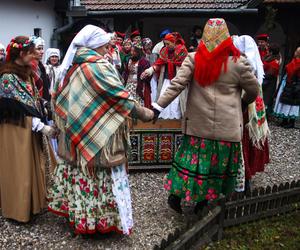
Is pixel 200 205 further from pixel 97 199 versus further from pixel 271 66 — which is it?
pixel 271 66

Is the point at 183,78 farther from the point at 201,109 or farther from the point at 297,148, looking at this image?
the point at 297,148

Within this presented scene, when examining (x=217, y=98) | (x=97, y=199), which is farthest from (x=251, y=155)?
(x=97, y=199)

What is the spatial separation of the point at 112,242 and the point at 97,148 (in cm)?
90

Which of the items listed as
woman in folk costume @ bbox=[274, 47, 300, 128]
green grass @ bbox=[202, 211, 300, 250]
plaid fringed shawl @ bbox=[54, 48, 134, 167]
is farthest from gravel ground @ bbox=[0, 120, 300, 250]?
woman in folk costume @ bbox=[274, 47, 300, 128]

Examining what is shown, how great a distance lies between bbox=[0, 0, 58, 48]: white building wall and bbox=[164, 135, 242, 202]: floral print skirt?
6.01 meters

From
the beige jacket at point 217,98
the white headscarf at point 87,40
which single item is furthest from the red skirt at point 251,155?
the white headscarf at point 87,40

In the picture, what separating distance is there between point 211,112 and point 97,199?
1180 millimetres

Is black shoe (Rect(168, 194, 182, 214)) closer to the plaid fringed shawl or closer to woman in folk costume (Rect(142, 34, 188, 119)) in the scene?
the plaid fringed shawl

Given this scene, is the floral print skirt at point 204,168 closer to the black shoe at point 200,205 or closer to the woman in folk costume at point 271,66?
the black shoe at point 200,205

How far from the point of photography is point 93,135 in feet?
9.55

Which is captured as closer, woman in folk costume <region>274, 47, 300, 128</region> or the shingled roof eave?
woman in folk costume <region>274, 47, 300, 128</region>

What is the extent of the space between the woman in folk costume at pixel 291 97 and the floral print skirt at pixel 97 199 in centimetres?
553

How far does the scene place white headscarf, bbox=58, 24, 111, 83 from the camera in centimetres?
288

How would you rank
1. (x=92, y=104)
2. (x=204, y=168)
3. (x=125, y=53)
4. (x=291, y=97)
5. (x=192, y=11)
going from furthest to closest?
1. (x=192, y=11)
2. (x=125, y=53)
3. (x=291, y=97)
4. (x=204, y=168)
5. (x=92, y=104)
